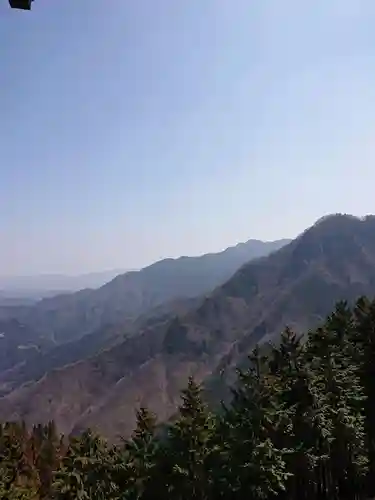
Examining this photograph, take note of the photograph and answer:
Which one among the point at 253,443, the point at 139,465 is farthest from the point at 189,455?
the point at 253,443

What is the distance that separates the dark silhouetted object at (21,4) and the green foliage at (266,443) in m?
24.6

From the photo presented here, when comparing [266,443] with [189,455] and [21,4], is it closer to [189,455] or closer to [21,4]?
[189,455]

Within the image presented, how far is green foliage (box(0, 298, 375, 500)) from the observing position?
27438 mm

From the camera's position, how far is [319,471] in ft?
113

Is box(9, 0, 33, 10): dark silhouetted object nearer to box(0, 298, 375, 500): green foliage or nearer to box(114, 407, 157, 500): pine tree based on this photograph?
box(0, 298, 375, 500): green foliage

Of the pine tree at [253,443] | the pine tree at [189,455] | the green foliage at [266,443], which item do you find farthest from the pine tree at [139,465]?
the pine tree at [253,443]

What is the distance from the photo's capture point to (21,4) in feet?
21.1

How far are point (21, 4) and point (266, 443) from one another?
24825 millimetres

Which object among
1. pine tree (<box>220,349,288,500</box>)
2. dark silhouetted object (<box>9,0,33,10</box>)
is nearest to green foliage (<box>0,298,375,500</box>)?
pine tree (<box>220,349,288,500</box>)

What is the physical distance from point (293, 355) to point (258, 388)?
4.83 metres

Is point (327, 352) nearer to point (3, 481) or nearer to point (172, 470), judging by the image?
Result: point (172, 470)

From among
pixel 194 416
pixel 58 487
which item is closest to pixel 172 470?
pixel 194 416

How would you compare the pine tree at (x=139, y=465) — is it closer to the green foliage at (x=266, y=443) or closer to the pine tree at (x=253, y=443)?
the green foliage at (x=266, y=443)

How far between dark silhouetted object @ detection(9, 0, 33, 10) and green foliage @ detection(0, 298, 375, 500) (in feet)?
80.8
